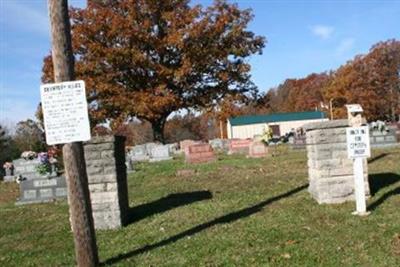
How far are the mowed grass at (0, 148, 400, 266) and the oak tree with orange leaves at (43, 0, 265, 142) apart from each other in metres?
26.0

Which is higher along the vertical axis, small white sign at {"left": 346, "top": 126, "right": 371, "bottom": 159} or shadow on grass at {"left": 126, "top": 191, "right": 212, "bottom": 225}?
small white sign at {"left": 346, "top": 126, "right": 371, "bottom": 159}

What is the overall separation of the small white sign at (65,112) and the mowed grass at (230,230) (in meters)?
1.72

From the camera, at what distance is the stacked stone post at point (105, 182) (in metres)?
10.1

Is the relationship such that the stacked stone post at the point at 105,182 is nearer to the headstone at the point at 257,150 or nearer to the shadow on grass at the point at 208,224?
the shadow on grass at the point at 208,224

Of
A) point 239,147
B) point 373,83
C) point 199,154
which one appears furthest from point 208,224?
point 373,83

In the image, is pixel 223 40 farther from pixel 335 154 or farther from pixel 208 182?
pixel 335 154

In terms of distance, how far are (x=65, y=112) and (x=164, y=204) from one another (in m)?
5.00

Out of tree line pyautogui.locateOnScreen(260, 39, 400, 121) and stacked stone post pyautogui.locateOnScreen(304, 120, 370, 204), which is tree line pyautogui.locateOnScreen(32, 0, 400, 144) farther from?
tree line pyautogui.locateOnScreen(260, 39, 400, 121)

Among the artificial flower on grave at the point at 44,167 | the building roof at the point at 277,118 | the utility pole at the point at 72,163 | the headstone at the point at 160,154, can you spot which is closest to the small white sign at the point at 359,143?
the utility pole at the point at 72,163

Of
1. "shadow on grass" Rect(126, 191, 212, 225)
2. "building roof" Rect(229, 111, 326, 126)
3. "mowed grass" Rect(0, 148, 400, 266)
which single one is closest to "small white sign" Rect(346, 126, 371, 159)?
"mowed grass" Rect(0, 148, 400, 266)

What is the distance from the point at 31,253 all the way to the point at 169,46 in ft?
107

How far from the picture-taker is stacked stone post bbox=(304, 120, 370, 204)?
34.4 feet

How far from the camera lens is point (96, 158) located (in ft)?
33.5

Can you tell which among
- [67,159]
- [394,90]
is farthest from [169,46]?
[394,90]
